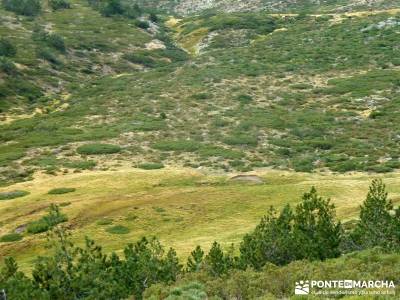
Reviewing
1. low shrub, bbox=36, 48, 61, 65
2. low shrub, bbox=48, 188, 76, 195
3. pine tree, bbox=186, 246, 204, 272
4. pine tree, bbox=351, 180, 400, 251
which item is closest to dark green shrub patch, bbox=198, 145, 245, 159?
low shrub, bbox=48, 188, 76, 195

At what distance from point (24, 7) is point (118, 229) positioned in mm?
98418

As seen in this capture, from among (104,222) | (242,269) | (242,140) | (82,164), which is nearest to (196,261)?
(242,269)

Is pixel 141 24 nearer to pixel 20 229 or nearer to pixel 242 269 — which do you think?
pixel 20 229

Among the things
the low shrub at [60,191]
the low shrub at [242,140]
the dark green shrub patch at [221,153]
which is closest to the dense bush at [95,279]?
the low shrub at [60,191]

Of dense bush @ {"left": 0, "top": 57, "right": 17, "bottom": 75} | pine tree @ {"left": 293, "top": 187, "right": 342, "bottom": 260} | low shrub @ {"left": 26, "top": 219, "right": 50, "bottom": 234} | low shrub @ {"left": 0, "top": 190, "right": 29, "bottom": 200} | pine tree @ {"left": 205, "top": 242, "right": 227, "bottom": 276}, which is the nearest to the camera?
pine tree @ {"left": 205, "top": 242, "right": 227, "bottom": 276}

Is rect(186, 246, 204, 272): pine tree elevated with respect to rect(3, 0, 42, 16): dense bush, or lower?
lower

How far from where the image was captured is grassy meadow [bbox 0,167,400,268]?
3847 cm

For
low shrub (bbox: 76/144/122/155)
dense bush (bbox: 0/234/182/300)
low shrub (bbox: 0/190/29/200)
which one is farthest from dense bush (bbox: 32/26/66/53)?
dense bush (bbox: 0/234/182/300)

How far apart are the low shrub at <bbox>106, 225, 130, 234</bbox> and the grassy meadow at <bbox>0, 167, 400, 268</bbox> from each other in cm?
7

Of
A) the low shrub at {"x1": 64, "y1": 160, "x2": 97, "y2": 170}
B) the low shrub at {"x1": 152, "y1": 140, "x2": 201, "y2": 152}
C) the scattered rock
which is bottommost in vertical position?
the scattered rock

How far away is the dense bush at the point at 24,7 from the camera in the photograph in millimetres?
124750

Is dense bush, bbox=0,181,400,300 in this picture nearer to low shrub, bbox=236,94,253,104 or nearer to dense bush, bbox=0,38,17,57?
low shrub, bbox=236,94,253,104

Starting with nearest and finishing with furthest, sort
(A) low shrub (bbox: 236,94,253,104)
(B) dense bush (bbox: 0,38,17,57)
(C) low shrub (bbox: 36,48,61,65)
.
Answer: (A) low shrub (bbox: 236,94,253,104) → (B) dense bush (bbox: 0,38,17,57) → (C) low shrub (bbox: 36,48,61,65)

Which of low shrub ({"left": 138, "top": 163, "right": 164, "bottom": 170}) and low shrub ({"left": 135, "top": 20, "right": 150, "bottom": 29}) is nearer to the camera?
low shrub ({"left": 138, "top": 163, "right": 164, "bottom": 170})
